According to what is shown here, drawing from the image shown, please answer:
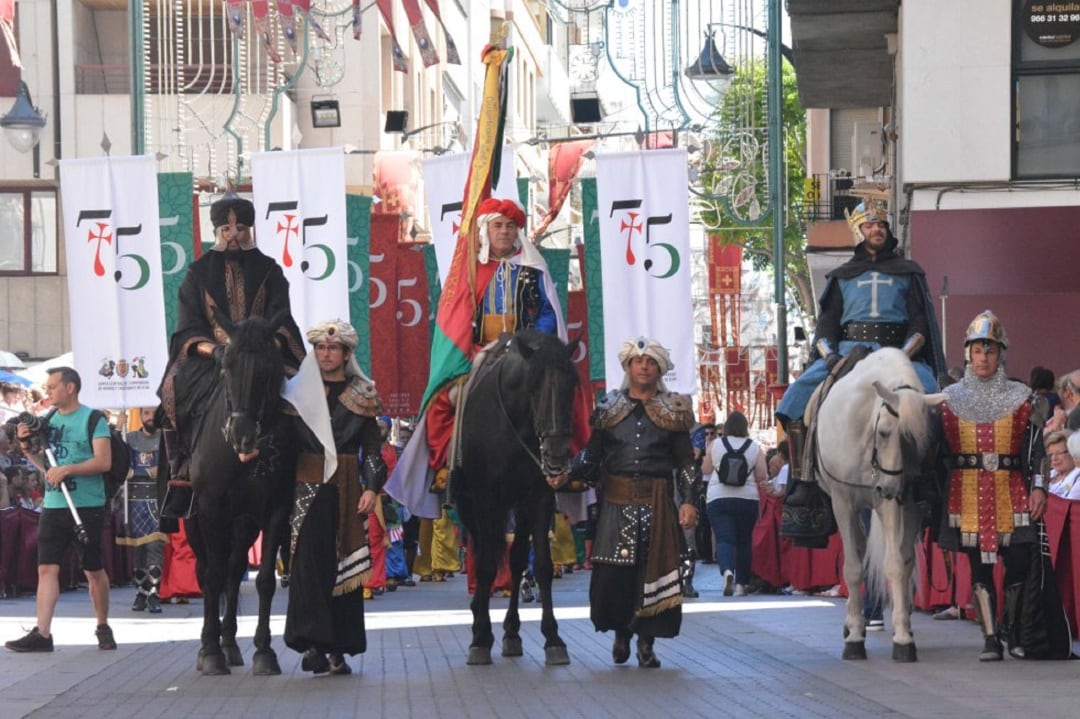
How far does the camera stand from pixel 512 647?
561 inches

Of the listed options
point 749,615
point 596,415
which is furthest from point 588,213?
point 596,415

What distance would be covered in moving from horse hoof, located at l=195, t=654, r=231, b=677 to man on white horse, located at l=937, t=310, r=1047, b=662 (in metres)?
4.56

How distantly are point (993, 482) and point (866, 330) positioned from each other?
1.58m

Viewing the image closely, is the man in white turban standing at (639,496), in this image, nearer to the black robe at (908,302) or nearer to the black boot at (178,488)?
the black robe at (908,302)

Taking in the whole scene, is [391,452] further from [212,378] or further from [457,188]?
[212,378]

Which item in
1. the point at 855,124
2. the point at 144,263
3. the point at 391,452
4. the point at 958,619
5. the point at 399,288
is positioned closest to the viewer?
the point at 958,619

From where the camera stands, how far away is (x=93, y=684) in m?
13.2

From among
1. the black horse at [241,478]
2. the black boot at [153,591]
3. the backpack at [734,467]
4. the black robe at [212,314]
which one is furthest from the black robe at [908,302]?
the backpack at [734,467]

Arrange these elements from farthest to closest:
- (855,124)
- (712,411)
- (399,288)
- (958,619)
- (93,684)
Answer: (712,411) → (855,124) → (399,288) → (958,619) → (93,684)

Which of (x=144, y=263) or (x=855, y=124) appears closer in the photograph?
(x=144, y=263)

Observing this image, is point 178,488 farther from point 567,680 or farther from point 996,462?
point 996,462

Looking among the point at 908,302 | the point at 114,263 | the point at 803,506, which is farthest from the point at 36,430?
the point at 114,263

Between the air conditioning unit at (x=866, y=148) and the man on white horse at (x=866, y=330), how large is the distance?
1853cm

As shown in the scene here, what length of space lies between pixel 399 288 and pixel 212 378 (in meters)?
13.1
